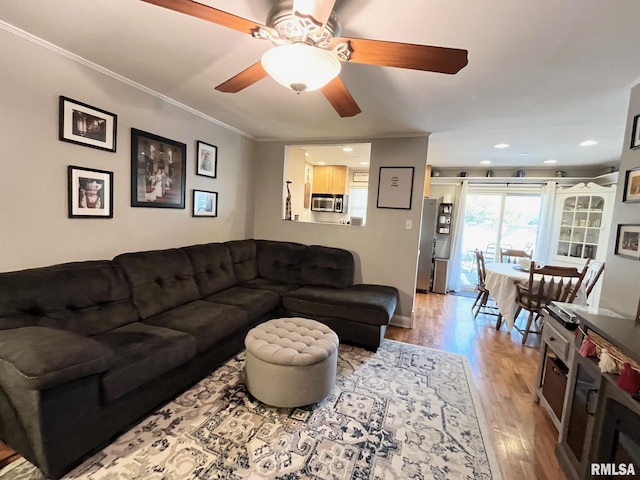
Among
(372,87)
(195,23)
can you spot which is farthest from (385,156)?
(195,23)

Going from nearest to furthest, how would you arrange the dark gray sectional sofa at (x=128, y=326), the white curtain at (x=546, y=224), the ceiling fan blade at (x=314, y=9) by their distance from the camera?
1. the ceiling fan blade at (x=314, y=9)
2. the dark gray sectional sofa at (x=128, y=326)
3. the white curtain at (x=546, y=224)

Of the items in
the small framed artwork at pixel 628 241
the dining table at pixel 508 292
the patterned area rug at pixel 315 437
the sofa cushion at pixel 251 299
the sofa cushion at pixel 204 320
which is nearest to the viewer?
the patterned area rug at pixel 315 437

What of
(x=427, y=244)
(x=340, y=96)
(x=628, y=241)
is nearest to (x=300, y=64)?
(x=340, y=96)

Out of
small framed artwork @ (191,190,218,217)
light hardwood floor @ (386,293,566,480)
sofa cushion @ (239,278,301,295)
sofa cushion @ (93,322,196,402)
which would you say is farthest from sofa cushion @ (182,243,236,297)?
light hardwood floor @ (386,293,566,480)

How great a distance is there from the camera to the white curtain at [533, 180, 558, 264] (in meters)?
5.01

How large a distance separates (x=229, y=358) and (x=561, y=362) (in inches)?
101

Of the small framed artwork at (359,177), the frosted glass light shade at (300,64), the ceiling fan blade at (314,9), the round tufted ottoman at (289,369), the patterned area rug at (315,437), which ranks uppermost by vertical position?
the small framed artwork at (359,177)

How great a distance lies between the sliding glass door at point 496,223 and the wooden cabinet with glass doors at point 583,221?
374mm

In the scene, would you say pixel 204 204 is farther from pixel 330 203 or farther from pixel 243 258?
pixel 330 203

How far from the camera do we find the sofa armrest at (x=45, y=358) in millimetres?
1237

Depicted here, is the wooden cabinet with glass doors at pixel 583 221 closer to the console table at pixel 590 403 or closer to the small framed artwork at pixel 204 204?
the console table at pixel 590 403

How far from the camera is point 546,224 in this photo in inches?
200

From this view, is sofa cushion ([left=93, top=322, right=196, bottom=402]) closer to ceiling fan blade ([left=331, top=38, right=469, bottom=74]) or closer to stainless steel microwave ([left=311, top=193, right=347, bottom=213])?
ceiling fan blade ([left=331, top=38, right=469, bottom=74])

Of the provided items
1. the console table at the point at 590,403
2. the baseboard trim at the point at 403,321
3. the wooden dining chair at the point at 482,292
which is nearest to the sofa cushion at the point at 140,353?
the console table at the point at 590,403
